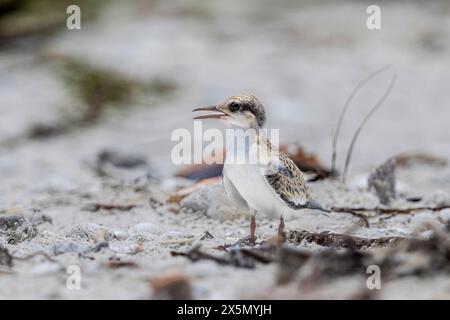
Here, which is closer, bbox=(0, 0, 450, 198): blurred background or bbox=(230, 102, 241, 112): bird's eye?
bbox=(230, 102, 241, 112): bird's eye

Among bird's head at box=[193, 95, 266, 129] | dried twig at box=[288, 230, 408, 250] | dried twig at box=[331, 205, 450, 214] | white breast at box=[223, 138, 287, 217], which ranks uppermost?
bird's head at box=[193, 95, 266, 129]

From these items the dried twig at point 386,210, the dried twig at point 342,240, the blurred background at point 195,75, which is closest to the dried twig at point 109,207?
the blurred background at point 195,75

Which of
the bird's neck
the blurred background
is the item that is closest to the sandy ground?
the blurred background

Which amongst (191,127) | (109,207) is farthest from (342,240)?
(191,127)

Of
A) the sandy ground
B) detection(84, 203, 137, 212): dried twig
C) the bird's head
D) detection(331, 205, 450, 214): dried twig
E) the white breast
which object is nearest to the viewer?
the sandy ground

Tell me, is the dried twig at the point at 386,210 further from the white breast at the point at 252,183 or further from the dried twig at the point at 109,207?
the dried twig at the point at 109,207

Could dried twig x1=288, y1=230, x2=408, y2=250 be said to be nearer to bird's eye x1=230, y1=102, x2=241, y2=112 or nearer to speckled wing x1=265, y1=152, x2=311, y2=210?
speckled wing x1=265, y1=152, x2=311, y2=210
